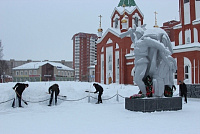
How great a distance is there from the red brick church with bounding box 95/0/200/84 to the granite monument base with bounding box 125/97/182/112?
15755 mm

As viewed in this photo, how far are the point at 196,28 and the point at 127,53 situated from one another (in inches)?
418

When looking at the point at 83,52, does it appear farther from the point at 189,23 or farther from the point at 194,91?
the point at 194,91

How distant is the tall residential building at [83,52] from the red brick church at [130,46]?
50.3 meters

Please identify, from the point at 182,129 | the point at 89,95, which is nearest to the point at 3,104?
the point at 89,95

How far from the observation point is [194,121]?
26.7ft

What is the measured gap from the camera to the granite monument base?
10328mm

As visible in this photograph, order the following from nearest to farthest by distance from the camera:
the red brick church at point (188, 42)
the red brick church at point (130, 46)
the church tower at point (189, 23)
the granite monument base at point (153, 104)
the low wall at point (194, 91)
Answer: the granite monument base at point (153, 104) < the low wall at point (194, 91) < the red brick church at point (188, 42) < the red brick church at point (130, 46) < the church tower at point (189, 23)

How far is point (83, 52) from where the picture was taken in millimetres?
93125

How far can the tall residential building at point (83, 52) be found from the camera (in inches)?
3553

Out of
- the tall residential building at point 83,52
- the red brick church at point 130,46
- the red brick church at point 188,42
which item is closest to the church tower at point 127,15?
the red brick church at point 130,46

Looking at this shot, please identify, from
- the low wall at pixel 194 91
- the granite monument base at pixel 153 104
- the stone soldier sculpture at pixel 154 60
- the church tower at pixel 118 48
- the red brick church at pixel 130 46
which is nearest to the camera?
the granite monument base at pixel 153 104

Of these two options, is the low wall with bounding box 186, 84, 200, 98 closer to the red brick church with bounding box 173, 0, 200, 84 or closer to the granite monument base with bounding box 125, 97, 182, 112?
the granite monument base with bounding box 125, 97, 182, 112

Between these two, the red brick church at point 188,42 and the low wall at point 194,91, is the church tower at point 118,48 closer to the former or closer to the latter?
the red brick church at point 188,42

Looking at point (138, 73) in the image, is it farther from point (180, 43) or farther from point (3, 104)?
point (180, 43)
